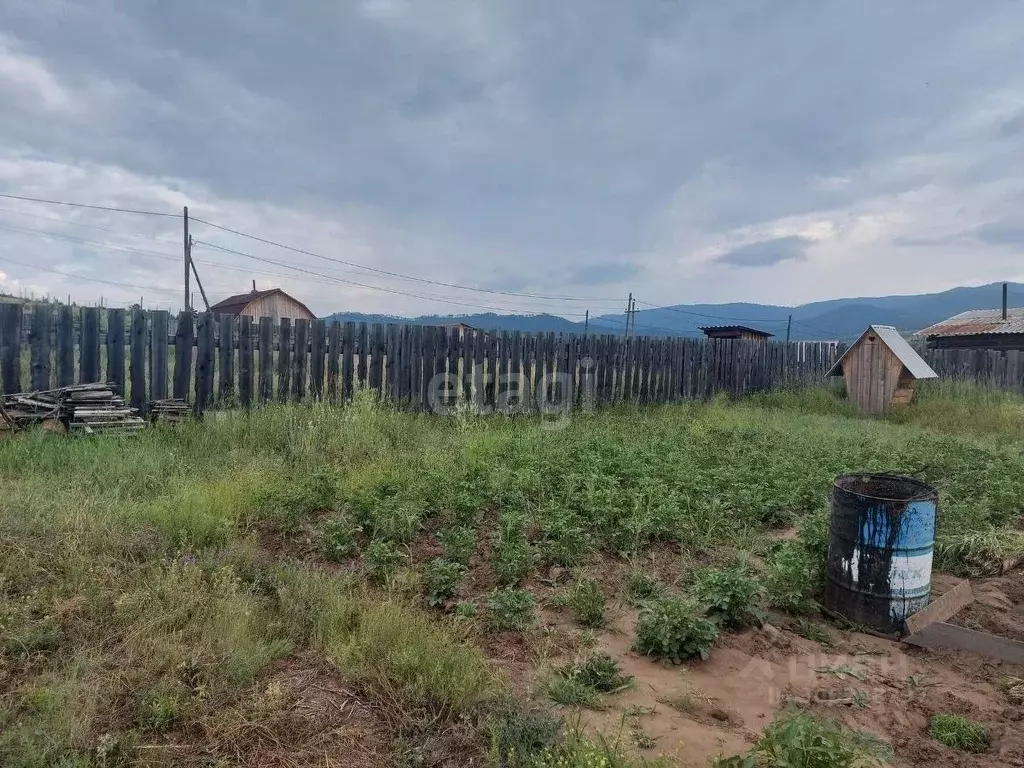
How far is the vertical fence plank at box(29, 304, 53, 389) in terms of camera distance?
20.7 feet

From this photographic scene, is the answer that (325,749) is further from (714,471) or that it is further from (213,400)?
(213,400)

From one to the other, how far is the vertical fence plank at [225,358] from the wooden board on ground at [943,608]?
7.20m

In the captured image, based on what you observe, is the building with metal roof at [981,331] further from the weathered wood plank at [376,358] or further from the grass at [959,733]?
the grass at [959,733]

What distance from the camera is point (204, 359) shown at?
730 cm

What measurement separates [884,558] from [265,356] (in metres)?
6.99

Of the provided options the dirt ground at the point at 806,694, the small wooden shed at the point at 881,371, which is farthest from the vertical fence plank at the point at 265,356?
the small wooden shed at the point at 881,371

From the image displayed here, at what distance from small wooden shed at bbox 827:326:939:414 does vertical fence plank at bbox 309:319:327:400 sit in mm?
10883

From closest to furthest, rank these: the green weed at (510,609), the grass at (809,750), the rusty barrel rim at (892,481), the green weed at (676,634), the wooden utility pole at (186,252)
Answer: the grass at (809,750) < the green weed at (676,634) < the green weed at (510,609) < the rusty barrel rim at (892,481) < the wooden utility pole at (186,252)

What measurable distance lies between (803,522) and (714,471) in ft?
4.47

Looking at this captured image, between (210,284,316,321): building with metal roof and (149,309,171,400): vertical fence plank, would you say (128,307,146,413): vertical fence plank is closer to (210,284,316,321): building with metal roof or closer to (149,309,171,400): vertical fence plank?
(149,309,171,400): vertical fence plank

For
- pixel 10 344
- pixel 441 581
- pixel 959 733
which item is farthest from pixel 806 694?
pixel 10 344

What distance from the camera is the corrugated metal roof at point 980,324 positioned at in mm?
→ 21078

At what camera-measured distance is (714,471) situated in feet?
19.3

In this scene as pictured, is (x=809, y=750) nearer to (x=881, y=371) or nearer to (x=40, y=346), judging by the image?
(x=40, y=346)
